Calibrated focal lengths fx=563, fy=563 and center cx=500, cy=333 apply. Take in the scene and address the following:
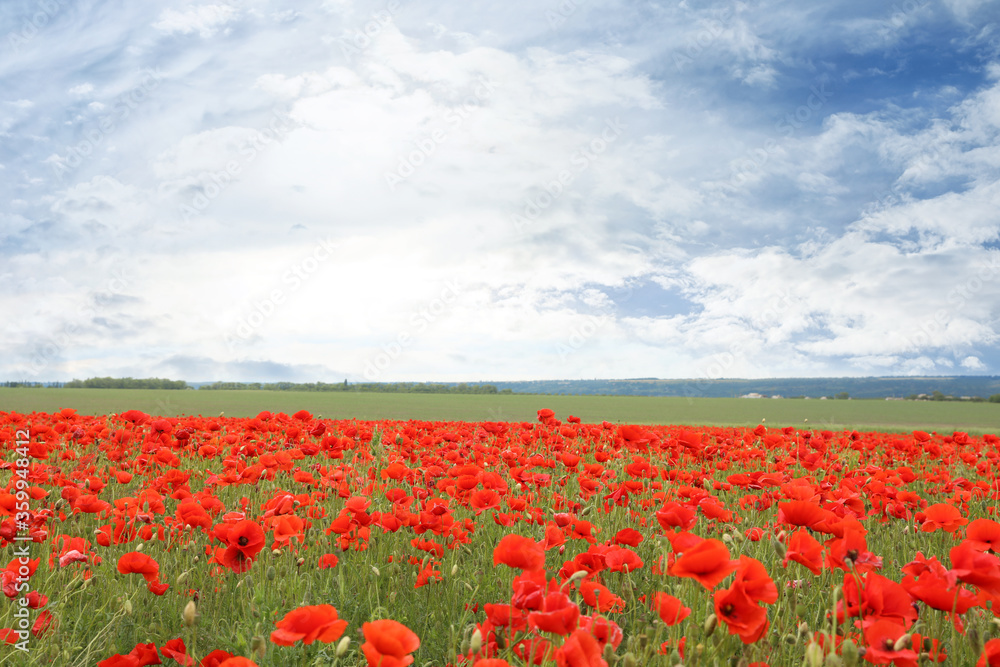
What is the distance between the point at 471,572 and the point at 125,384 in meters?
87.8

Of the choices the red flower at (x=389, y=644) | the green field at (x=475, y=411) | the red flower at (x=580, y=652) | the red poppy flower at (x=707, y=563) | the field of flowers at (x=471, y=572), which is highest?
the red poppy flower at (x=707, y=563)

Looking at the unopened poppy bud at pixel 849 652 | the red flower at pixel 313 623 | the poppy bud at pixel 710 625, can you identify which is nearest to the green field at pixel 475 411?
the red flower at pixel 313 623

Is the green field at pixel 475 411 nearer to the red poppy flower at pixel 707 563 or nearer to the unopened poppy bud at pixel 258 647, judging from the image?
the unopened poppy bud at pixel 258 647

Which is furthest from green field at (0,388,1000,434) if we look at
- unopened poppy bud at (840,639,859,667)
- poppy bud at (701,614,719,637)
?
unopened poppy bud at (840,639,859,667)

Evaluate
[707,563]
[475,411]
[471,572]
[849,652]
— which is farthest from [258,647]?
[475,411]

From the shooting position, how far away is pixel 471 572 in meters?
3.40

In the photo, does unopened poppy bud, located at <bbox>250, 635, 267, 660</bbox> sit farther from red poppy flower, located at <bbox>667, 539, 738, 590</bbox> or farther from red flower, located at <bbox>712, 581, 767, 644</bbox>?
red flower, located at <bbox>712, 581, 767, 644</bbox>

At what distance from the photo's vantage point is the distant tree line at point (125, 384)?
72688mm

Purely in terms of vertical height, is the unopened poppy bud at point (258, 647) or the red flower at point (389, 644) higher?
the red flower at point (389, 644)

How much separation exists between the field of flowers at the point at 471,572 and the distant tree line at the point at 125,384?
79.0 metres

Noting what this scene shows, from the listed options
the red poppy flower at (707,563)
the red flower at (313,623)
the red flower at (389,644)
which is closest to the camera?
the red flower at (389,644)

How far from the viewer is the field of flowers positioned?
5.41 feet

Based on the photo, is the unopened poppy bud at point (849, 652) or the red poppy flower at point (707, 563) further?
the red poppy flower at point (707, 563)

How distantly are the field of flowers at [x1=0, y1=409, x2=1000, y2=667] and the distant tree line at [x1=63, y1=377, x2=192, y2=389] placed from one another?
79.0m
